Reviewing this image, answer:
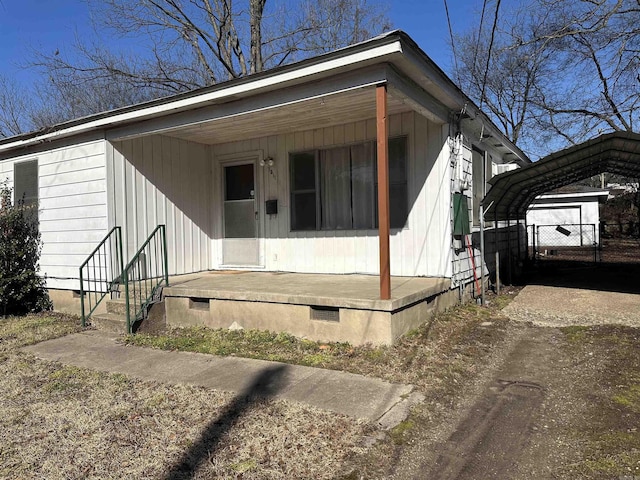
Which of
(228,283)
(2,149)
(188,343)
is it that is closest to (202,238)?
(228,283)

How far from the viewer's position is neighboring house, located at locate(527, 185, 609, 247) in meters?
20.0

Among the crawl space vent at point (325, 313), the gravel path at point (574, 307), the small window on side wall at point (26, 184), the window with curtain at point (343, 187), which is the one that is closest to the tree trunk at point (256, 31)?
the small window on side wall at point (26, 184)

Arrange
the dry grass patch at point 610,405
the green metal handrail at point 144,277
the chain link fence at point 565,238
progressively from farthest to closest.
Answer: the chain link fence at point 565,238, the green metal handrail at point 144,277, the dry grass patch at point 610,405

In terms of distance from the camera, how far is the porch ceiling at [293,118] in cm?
569

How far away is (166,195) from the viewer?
7691mm

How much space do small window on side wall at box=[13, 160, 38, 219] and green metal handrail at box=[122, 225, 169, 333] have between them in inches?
97.8

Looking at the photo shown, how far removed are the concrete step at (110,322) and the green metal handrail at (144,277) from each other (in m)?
0.14

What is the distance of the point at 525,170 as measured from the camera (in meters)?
7.11

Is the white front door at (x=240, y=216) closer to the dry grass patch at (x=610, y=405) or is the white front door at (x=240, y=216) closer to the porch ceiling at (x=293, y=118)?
the porch ceiling at (x=293, y=118)

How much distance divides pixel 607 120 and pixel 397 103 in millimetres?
18534

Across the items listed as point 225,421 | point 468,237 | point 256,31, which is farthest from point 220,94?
point 256,31

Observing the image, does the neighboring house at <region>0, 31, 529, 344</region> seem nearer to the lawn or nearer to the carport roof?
the carport roof

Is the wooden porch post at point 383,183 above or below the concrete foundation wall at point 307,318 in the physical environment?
above

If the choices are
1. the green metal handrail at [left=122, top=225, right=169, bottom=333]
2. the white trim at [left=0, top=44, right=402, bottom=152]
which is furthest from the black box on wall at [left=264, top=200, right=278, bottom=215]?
the white trim at [left=0, top=44, right=402, bottom=152]
